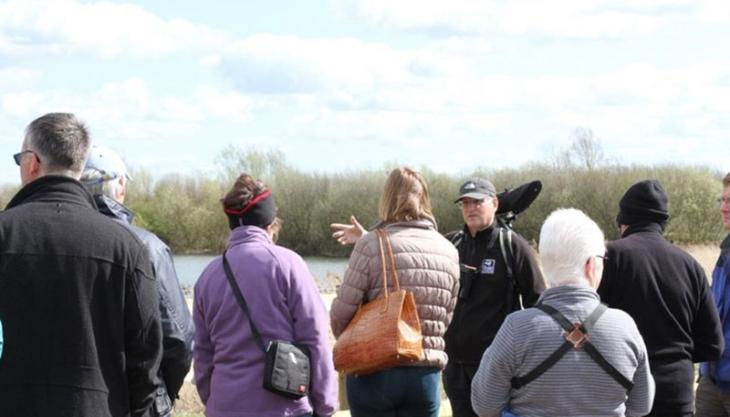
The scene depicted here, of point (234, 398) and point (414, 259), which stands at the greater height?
point (414, 259)

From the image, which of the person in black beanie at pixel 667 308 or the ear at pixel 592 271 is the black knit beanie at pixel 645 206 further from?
the ear at pixel 592 271

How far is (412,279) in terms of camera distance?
17.5ft

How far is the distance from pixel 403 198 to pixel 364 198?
4125 centimetres

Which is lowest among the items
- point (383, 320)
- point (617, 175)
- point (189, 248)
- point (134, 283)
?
point (189, 248)

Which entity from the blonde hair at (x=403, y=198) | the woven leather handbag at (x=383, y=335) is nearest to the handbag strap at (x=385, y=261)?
the woven leather handbag at (x=383, y=335)

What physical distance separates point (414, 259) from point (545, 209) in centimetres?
3723

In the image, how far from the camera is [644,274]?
528cm

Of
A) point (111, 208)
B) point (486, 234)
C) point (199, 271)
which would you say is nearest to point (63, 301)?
point (111, 208)

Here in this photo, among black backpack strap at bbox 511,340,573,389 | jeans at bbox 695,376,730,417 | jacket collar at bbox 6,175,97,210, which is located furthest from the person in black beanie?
jacket collar at bbox 6,175,97,210

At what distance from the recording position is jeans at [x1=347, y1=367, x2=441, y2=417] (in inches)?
209

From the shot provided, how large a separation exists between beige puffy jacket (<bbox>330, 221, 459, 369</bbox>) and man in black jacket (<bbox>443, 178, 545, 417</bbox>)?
86 cm

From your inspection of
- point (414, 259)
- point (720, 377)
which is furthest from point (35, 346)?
point (720, 377)

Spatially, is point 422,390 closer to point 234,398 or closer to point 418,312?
point 418,312

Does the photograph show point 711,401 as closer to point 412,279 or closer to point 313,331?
point 412,279
